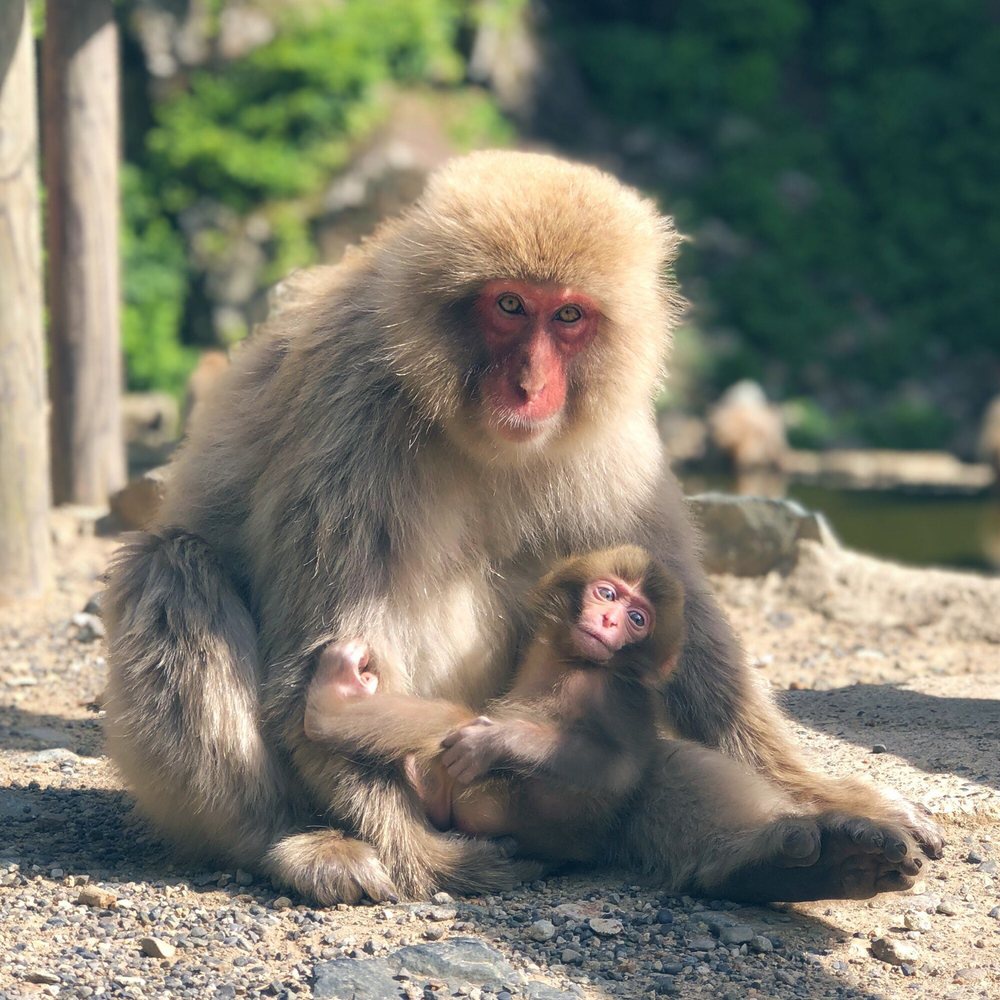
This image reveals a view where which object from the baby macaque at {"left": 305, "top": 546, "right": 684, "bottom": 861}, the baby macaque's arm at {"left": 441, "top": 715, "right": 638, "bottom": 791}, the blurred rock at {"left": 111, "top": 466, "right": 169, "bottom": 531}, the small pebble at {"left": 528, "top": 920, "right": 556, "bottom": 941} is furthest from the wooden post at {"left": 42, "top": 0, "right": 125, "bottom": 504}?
the small pebble at {"left": 528, "top": 920, "right": 556, "bottom": 941}

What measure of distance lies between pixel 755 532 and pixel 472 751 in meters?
3.54

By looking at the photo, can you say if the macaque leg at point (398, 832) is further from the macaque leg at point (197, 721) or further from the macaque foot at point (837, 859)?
the macaque foot at point (837, 859)

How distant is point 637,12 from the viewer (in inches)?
835

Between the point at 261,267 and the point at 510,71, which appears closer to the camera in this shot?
the point at 261,267

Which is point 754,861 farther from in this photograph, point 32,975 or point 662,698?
point 32,975

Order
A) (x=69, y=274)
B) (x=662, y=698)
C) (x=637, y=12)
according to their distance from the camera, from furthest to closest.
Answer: (x=637, y=12)
(x=69, y=274)
(x=662, y=698)

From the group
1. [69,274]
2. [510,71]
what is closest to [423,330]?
[69,274]

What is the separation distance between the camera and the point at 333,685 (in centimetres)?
348

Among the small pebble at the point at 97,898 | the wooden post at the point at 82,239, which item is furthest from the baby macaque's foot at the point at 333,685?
the wooden post at the point at 82,239

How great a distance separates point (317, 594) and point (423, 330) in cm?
67

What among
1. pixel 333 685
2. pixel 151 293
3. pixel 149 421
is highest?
pixel 151 293

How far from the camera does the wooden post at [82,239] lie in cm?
735

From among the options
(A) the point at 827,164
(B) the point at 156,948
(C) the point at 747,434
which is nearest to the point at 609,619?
(B) the point at 156,948

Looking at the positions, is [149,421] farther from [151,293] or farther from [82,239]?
[82,239]
